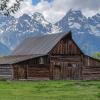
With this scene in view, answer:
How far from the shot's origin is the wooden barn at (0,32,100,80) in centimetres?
7888

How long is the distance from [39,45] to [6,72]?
10906 mm

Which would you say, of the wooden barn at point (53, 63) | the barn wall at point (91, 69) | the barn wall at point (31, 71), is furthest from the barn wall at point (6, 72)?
the barn wall at point (91, 69)

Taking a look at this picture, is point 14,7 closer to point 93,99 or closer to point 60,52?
point 93,99

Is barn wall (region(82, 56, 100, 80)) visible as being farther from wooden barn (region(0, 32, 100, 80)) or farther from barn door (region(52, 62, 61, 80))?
barn door (region(52, 62, 61, 80))

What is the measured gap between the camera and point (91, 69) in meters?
86.3

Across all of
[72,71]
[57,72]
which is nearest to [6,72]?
[57,72]

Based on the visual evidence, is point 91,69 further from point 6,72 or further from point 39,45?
point 6,72

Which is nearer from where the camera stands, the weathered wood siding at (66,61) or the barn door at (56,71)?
the barn door at (56,71)

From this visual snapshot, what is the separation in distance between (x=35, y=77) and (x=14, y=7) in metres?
42.1

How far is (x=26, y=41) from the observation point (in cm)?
9569

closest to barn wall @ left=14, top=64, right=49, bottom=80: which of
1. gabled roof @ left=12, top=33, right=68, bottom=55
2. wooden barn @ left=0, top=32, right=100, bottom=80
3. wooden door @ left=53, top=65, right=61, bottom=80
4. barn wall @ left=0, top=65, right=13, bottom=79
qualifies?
wooden barn @ left=0, top=32, right=100, bottom=80

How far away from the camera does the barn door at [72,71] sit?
83.9 m

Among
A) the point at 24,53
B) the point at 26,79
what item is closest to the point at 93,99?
the point at 26,79

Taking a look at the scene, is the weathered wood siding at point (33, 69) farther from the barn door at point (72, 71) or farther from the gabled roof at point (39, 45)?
the barn door at point (72, 71)
